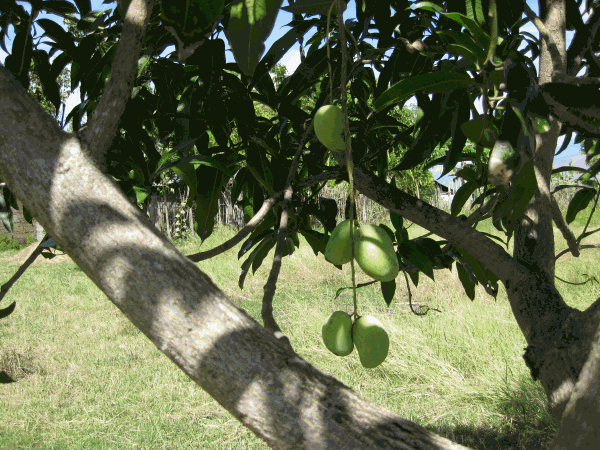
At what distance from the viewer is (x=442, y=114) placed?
75cm

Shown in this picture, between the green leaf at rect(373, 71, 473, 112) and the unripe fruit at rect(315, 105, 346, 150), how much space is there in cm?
7

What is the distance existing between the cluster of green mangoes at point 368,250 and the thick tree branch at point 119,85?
0.95 feet

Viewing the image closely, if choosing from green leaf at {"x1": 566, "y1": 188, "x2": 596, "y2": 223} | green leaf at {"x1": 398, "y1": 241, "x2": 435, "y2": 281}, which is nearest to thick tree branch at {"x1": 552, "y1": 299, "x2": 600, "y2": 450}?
green leaf at {"x1": 398, "y1": 241, "x2": 435, "y2": 281}

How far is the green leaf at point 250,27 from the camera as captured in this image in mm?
417

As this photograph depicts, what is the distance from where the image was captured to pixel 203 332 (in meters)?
0.42

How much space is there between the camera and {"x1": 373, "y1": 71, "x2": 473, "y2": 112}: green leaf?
0.59 metres

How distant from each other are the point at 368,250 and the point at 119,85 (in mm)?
363

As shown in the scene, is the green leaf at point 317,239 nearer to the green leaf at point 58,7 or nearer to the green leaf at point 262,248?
the green leaf at point 262,248

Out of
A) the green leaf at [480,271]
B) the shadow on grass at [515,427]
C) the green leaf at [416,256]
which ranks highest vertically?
the green leaf at [416,256]

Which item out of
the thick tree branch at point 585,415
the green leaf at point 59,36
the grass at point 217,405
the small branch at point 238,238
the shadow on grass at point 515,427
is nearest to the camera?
the thick tree branch at point 585,415

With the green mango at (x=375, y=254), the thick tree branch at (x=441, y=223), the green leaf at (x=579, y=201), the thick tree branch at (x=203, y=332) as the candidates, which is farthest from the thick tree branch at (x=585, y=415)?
the green leaf at (x=579, y=201)

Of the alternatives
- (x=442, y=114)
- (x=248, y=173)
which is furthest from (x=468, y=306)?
(x=442, y=114)

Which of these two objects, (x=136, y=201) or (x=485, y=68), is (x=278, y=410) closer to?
(x=485, y=68)

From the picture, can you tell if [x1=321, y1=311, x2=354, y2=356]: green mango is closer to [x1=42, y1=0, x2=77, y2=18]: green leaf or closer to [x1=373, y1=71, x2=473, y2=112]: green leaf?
[x1=373, y1=71, x2=473, y2=112]: green leaf
